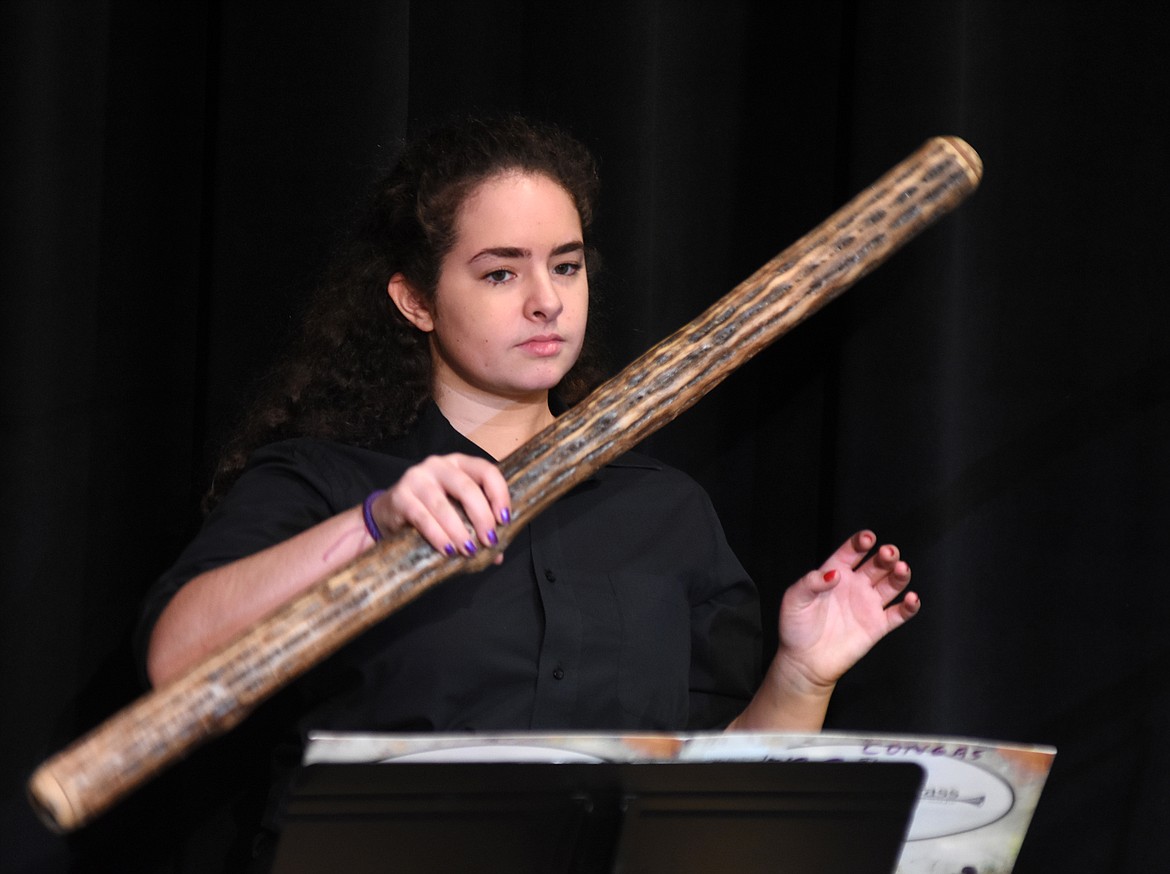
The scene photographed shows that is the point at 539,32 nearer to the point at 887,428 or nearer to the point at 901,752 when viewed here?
the point at 887,428

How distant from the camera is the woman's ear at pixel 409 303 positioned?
168 centimetres

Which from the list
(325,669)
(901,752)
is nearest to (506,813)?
(901,752)

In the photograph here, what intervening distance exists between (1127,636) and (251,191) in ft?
4.55

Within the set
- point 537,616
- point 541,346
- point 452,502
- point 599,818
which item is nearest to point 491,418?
point 541,346

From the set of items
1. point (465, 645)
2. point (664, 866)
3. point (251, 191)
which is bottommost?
point (664, 866)

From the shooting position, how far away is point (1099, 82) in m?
1.92

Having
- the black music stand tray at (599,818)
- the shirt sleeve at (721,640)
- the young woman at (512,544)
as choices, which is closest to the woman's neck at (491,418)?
the young woman at (512,544)

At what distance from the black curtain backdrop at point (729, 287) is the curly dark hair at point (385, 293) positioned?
0.10 meters

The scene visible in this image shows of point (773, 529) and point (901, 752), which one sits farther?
point (773, 529)

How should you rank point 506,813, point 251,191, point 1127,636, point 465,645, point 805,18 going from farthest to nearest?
point 805,18, point 1127,636, point 251,191, point 465,645, point 506,813

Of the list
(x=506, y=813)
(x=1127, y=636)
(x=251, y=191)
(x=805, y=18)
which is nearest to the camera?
(x=506, y=813)

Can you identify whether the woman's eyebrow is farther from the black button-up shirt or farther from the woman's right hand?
the woman's right hand

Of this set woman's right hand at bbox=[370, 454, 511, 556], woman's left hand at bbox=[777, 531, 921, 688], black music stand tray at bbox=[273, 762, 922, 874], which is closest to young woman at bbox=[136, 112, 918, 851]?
woman's left hand at bbox=[777, 531, 921, 688]

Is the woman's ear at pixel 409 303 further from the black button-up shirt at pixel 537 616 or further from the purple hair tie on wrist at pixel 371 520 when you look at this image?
the purple hair tie on wrist at pixel 371 520
